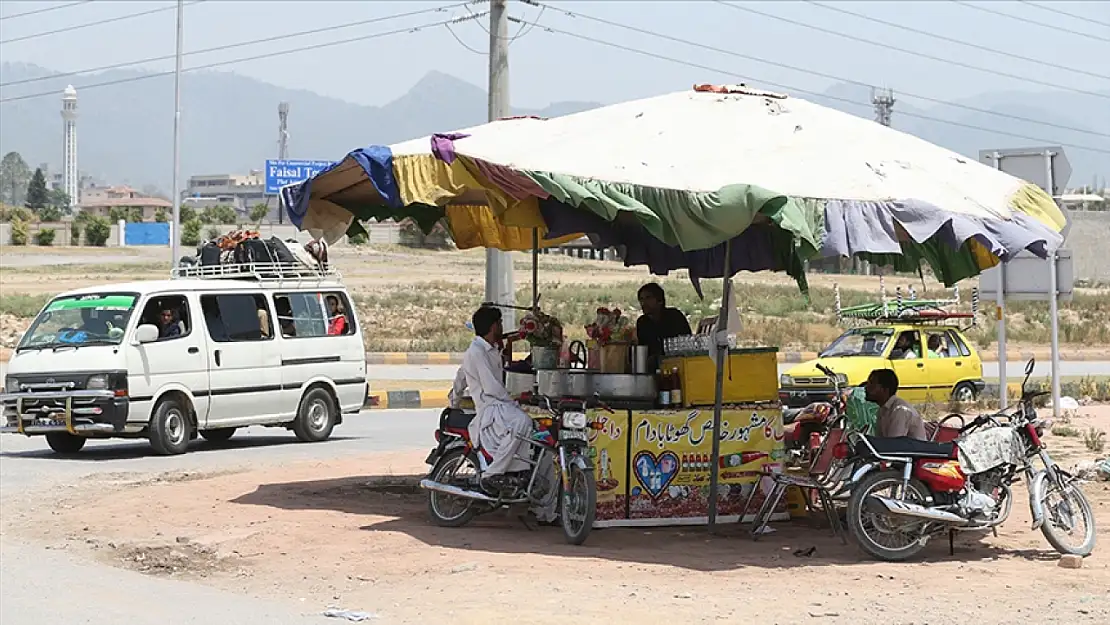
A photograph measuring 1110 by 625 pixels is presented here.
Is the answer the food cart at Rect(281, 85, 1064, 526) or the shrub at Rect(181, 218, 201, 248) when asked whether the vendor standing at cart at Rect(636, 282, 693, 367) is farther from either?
the shrub at Rect(181, 218, 201, 248)

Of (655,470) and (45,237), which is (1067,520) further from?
(45,237)

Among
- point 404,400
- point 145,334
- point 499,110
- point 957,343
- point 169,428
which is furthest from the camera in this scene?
point 404,400

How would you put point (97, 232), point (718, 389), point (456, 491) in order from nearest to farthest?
1. point (718, 389)
2. point (456, 491)
3. point (97, 232)

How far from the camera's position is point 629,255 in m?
15.6

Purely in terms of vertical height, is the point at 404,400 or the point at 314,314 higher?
the point at 314,314

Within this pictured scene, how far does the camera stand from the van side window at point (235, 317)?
61.0 feet

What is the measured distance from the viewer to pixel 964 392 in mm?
25688

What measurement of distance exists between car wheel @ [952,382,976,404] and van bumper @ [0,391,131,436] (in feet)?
46.0

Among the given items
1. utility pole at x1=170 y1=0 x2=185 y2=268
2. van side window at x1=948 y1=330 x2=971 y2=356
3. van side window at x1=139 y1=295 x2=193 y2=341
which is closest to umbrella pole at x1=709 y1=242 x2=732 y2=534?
van side window at x1=139 y1=295 x2=193 y2=341

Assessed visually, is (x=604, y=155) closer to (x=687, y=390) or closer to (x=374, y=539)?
(x=687, y=390)

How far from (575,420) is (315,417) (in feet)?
31.5

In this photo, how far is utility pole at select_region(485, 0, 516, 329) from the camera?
23703 millimetres

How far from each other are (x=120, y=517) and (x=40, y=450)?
6.62 metres

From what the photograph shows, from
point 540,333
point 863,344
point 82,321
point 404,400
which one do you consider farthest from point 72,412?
point 863,344
